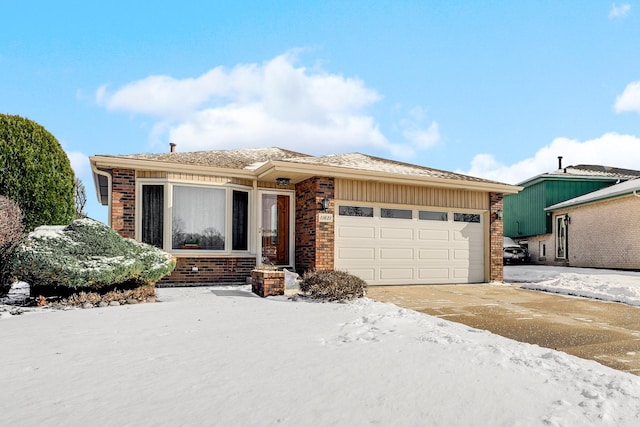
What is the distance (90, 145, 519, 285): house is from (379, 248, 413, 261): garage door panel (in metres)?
0.03

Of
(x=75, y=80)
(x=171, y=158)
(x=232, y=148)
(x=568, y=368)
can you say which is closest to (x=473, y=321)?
(x=568, y=368)

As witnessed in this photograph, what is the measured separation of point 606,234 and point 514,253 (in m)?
4.91

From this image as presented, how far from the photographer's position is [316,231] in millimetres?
8930

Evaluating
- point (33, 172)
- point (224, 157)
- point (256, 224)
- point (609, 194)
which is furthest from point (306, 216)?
point (609, 194)

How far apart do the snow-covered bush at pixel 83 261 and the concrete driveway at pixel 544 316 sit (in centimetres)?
446

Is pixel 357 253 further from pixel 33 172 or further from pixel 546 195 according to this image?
pixel 546 195

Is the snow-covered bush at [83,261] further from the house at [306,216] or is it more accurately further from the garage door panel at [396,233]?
the garage door panel at [396,233]

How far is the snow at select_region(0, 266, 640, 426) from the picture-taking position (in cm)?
223

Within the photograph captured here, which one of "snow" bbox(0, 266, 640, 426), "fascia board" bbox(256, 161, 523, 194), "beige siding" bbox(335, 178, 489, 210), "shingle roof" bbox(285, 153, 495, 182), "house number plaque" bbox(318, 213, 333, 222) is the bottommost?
"snow" bbox(0, 266, 640, 426)

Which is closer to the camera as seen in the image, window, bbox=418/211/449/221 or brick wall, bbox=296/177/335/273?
brick wall, bbox=296/177/335/273

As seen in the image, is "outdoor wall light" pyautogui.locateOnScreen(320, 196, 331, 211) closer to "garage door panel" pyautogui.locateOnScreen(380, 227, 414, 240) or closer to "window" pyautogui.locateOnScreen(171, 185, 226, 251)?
"garage door panel" pyautogui.locateOnScreen(380, 227, 414, 240)

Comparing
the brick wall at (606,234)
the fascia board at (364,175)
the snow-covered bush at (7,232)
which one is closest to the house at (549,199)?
the brick wall at (606,234)

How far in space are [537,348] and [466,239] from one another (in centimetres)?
719

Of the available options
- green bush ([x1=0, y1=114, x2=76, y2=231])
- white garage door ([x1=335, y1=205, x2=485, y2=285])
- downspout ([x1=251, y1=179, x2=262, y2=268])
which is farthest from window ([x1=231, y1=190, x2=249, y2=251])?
green bush ([x1=0, y1=114, x2=76, y2=231])
